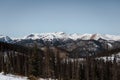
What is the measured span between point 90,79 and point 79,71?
612cm

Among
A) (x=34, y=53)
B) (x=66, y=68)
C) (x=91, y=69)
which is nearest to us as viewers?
(x=34, y=53)

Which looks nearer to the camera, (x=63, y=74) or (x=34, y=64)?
(x=34, y=64)

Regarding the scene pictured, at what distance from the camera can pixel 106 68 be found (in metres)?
135

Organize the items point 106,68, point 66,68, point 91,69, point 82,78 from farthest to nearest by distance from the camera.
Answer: point 66,68 → point 106,68 → point 91,69 → point 82,78

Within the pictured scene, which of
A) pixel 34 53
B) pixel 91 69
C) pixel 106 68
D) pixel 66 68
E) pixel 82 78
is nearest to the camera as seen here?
pixel 34 53

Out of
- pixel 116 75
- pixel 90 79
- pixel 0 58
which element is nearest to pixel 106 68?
pixel 116 75

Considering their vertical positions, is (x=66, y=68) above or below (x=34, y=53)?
below

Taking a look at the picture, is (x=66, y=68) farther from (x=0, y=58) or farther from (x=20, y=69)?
(x=0, y=58)

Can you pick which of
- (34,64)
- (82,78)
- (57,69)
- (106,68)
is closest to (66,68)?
(57,69)

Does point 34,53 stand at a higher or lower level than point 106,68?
higher

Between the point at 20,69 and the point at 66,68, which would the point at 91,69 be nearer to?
the point at 66,68

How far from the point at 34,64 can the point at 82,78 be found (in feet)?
145

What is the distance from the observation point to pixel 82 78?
369 feet

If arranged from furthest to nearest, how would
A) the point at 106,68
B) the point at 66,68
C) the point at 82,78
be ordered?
the point at 66,68 < the point at 106,68 < the point at 82,78
